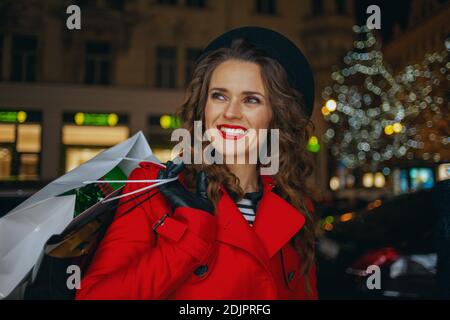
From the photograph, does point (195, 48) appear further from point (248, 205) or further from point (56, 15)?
point (248, 205)

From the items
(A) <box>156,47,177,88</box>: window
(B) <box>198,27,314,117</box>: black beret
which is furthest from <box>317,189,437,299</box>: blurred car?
(A) <box>156,47,177,88</box>: window

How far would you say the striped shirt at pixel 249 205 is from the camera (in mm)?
1722

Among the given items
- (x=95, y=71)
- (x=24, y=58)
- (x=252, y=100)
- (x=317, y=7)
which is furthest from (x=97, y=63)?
(x=252, y=100)

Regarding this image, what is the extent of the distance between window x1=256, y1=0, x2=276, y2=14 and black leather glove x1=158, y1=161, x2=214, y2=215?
17653 millimetres

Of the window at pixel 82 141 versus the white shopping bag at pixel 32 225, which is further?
the window at pixel 82 141

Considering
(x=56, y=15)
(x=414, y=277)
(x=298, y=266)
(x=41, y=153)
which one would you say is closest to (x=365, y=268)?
(x=414, y=277)

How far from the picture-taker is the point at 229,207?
5.18 feet

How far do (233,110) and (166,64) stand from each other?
1582cm

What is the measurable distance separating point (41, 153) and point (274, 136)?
49.1 ft

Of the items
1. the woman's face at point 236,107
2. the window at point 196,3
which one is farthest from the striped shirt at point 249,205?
the window at point 196,3

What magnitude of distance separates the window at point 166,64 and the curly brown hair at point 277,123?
1531 cm

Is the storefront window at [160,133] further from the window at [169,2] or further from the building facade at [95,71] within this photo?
the window at [169,2]

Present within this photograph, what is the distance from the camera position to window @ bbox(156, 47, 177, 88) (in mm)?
16844

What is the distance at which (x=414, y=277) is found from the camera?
4.09 meters
